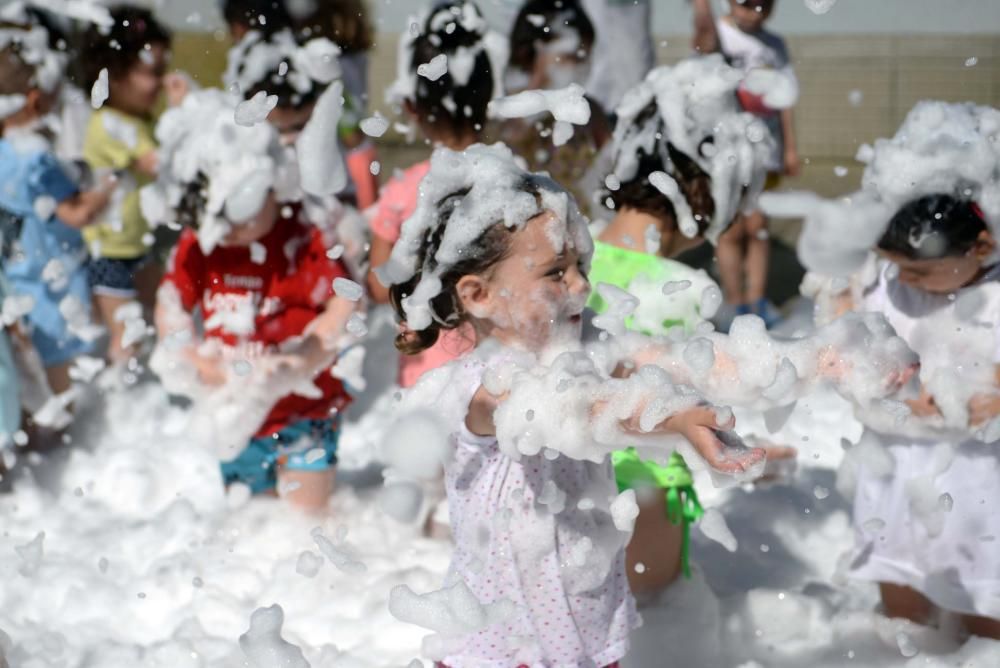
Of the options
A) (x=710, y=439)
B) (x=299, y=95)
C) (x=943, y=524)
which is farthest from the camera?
(x=299, y=95)

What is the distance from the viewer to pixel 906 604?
2.48 metres

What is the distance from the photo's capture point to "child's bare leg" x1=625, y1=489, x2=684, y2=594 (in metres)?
2.49

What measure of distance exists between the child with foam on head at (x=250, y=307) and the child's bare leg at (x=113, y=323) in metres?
1.22

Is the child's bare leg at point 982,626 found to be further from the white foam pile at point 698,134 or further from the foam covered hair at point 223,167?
the foam covered hair at point 223,167

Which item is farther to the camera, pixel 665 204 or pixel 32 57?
pixel 32 57

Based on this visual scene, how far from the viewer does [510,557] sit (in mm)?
1855

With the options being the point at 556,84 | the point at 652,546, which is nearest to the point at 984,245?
the point at 652,546

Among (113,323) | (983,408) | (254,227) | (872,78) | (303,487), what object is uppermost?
(254,227)

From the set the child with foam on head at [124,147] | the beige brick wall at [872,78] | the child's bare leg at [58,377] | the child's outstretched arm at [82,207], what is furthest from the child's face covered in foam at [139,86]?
the beige brick wall at [872,78]

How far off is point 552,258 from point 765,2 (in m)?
3.23

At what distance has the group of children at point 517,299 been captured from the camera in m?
1.79

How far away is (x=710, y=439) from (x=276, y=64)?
9.04 feet

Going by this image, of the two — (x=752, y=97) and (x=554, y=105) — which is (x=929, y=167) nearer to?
(x=554, y=105)

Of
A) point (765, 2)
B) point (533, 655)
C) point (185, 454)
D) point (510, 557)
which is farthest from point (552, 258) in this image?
point (765, 2)
